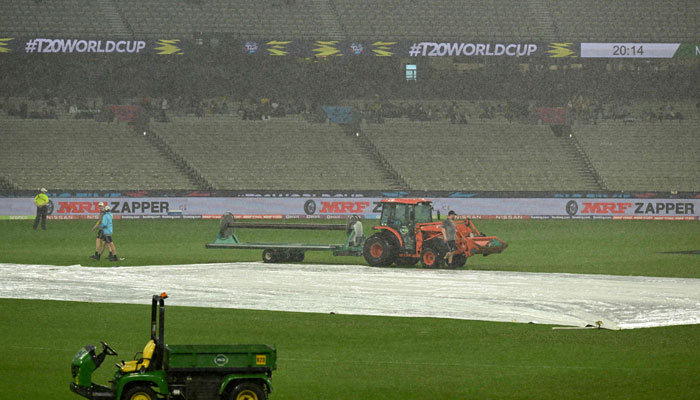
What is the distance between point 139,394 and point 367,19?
56.0 m

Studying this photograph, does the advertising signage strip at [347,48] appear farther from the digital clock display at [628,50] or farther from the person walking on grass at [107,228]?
the person walking on grass at [107,228]

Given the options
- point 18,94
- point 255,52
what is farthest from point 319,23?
point 18,94

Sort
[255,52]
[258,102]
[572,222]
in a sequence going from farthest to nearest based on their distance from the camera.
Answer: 1. [258,102]
2. [255,52]
3. [572,222]

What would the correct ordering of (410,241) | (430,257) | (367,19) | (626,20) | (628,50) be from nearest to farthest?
(430,257), (410,241), (628,50), (367,19), (626,20)

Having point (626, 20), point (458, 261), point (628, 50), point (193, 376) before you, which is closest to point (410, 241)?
point (458, 261)

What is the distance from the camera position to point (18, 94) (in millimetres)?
62375

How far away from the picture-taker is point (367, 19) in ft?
212

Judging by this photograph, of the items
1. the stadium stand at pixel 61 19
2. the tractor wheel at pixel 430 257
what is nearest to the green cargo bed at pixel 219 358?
the tractor wheel at pixel 430 257

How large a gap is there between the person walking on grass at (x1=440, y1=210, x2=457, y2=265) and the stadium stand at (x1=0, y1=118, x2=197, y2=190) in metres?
28.7

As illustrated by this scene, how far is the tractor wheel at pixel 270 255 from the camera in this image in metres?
30.1

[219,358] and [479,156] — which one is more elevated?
[479,156]

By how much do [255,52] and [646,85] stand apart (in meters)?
26.2

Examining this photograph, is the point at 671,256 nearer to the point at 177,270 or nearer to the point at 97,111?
the point at 177,270

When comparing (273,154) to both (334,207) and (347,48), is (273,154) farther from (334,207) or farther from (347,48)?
(347,48)
